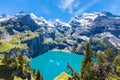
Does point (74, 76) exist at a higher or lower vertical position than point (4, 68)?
lower

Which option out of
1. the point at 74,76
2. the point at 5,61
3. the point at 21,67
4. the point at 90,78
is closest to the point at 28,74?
the point at 21,67

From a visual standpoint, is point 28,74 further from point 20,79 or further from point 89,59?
point 89,59

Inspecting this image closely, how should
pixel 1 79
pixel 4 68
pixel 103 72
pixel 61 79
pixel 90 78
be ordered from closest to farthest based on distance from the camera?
pixel 103 72
pixel 90 78
pixel 1 79
pixel 4 68
pixel 61 79

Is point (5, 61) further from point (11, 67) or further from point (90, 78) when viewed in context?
point (90, 78)

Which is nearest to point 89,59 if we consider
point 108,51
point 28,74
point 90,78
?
point 108,51

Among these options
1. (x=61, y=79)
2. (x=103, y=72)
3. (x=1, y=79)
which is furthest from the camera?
(x=61, y=79)

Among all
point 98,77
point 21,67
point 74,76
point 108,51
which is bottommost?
point 98,77

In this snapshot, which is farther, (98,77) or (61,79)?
(61,79)

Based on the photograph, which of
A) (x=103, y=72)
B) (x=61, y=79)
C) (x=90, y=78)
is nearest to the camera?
(x=103, y=72)

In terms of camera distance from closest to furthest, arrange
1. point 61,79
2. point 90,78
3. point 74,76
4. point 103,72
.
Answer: point 103,72 < point 90,78 < point 74,76 < point 61,79
